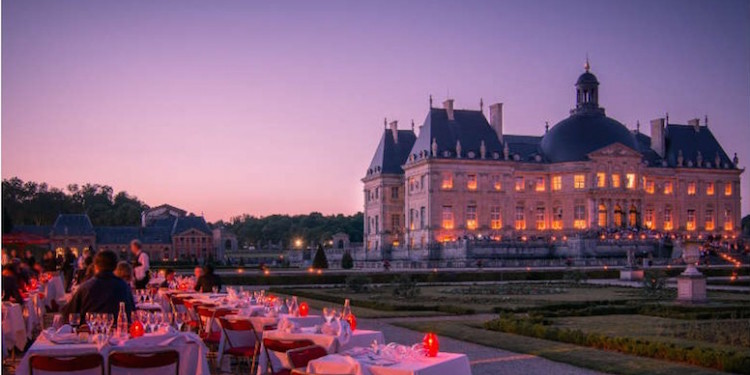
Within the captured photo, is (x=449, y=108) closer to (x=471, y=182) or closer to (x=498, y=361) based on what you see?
(x=471, y=182)

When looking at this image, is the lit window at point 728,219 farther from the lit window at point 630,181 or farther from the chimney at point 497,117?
the chimney at point 497,117

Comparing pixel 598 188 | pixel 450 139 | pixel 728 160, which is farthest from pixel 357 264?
pixel 728 160

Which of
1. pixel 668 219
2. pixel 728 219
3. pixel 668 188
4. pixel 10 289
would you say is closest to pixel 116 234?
pixel 668 219

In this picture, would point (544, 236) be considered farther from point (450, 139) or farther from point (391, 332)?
point (391, 332)

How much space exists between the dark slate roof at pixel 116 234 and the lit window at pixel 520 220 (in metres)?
37.4

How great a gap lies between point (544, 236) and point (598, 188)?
577cm

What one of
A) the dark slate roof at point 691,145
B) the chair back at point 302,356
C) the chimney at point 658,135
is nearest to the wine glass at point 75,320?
the chair back at point 302,356

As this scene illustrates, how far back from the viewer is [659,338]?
49.3 ft

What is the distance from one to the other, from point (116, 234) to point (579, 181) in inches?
1769

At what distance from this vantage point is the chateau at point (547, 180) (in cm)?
6862

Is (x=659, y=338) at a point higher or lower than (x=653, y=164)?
lower

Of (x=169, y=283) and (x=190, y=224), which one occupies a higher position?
(x=190, y=224)

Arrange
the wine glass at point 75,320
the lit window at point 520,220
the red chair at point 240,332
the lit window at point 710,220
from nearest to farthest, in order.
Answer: the wine glass at point 75,320, the red chair at point 240,332, the lit window at point 520,220, the lit window at point 710,220

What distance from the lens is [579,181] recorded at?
71.0 m
